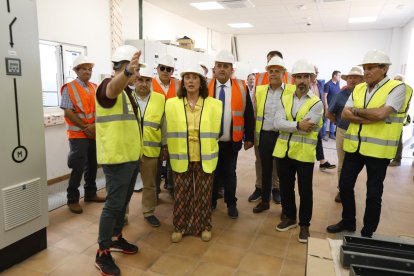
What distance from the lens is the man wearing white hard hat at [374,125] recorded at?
2.47 meters

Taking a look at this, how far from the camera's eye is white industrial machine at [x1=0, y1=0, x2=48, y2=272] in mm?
2172

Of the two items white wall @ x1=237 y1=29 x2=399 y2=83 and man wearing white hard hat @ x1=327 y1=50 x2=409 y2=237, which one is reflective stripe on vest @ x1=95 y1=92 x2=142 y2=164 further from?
white wall @ x1=237 y1=29 x2=399 y2=83

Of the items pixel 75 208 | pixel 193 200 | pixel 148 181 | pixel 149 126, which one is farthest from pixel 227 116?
pixel 75 208

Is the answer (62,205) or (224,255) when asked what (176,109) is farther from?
(62,205)

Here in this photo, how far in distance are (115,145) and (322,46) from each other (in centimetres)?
976

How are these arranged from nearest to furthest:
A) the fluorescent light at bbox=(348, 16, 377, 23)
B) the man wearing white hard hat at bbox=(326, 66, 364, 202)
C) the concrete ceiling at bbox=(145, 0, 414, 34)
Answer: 1. the man wearing white hard hat at bbox=(326, 66, 364, 202)
2. the concrete ceiling at bbox=(145, 0, 414, 34)
3. the fluorescent light at bbox=(348, 16, 377, 23)

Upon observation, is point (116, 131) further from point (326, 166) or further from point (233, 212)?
point (326, 166)

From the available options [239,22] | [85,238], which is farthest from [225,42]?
[85,238]

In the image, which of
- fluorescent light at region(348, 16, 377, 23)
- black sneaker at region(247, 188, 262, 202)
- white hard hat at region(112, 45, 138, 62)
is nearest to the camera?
white hard hat at region(112, 45, 138, 62)

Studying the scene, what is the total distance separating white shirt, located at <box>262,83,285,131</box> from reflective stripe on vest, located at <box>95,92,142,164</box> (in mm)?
1549

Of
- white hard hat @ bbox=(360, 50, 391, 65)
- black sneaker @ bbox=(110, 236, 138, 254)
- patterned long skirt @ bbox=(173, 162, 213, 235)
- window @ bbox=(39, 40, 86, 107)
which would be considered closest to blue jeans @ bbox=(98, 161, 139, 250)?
black sneaker @ bbox=(110, 236, 138, 254)

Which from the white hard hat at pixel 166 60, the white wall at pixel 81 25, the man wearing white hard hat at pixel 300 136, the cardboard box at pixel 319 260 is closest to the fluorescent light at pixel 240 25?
the white wall at pixel 81 25

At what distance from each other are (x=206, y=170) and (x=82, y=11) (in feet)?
11.3

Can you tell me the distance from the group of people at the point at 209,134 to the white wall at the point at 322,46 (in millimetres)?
7951
